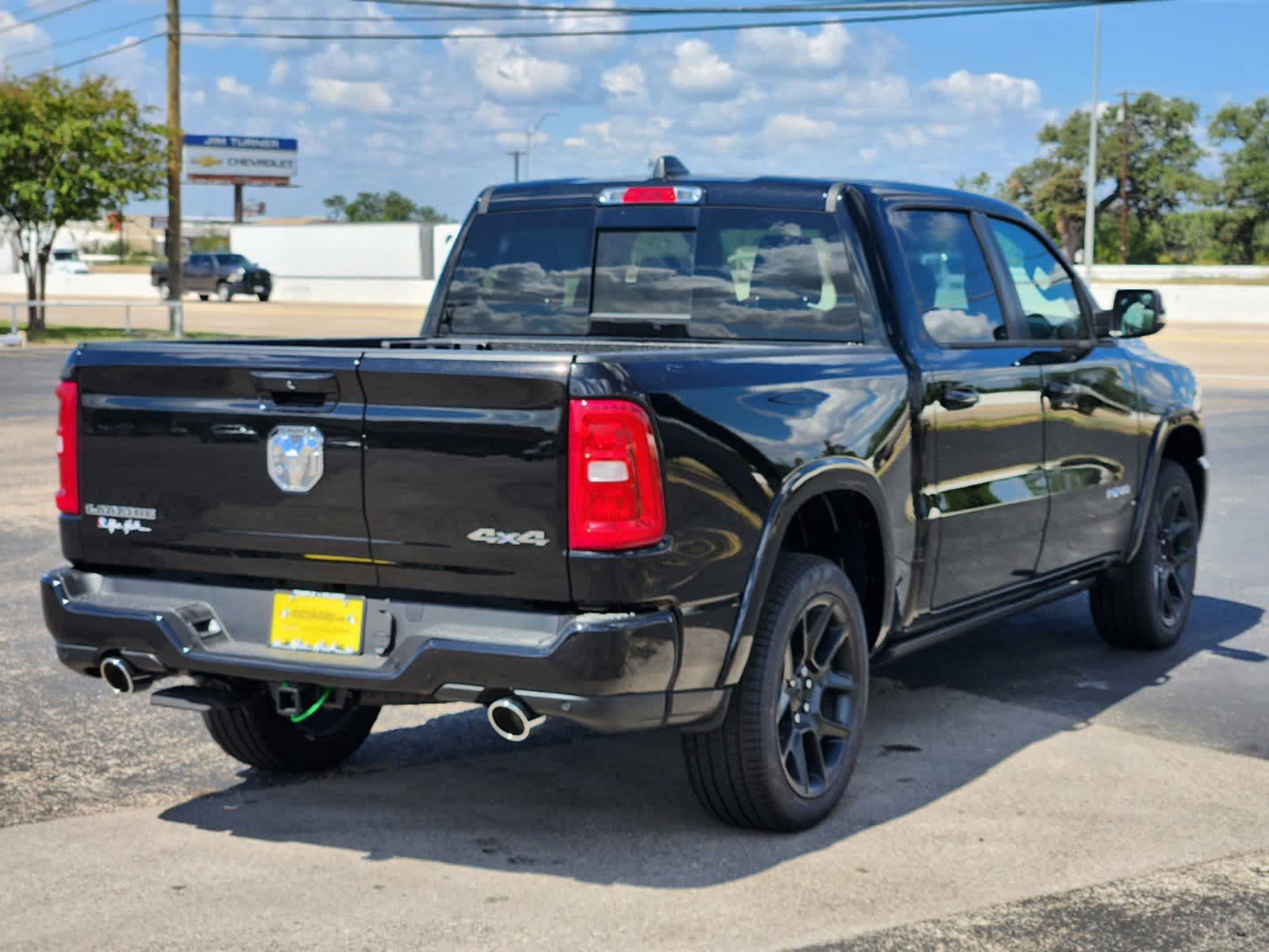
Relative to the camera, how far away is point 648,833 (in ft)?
16.5

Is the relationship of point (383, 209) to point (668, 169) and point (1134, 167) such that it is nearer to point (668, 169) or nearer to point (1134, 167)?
point (1134, 167)

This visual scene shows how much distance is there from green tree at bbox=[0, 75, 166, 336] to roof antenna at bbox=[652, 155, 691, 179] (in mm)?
31154

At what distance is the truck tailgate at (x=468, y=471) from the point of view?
13.9 ft

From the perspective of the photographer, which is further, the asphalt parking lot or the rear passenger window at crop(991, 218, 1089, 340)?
the rear passenger window at crop(991, 218, 1089, 340)

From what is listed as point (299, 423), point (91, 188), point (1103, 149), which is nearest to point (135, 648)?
point (299, 423)

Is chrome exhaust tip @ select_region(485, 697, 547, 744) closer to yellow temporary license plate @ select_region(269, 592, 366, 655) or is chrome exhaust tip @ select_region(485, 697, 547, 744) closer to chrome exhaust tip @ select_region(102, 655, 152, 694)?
yellow temporary license plate @ select_region(269, 592, 366, 655)

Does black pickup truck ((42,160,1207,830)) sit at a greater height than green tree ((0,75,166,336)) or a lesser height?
lesser

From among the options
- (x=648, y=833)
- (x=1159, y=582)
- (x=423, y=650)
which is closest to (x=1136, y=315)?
(x=1159, y=582)

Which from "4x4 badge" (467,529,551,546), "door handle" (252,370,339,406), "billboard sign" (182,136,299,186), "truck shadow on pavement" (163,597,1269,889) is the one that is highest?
"billboard sign" (182,136,299,186)

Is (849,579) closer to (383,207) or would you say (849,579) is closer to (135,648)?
(135,648)

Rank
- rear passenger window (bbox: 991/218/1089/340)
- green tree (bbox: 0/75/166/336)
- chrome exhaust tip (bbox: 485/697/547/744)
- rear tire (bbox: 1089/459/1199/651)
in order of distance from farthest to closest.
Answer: green tree (bbox: 0/75/166/336) → rear tire (bbox: 1089/459/1199/651) → rear passenger window (bbox: 991/218/1089/340) → chrome exhaust tip (bbox: 485/697/547/744)

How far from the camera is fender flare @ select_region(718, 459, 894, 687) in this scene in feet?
15.1

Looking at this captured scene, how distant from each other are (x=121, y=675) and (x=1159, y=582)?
4.60m

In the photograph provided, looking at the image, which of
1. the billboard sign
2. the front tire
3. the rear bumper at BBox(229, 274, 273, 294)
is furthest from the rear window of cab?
the billboard sign
